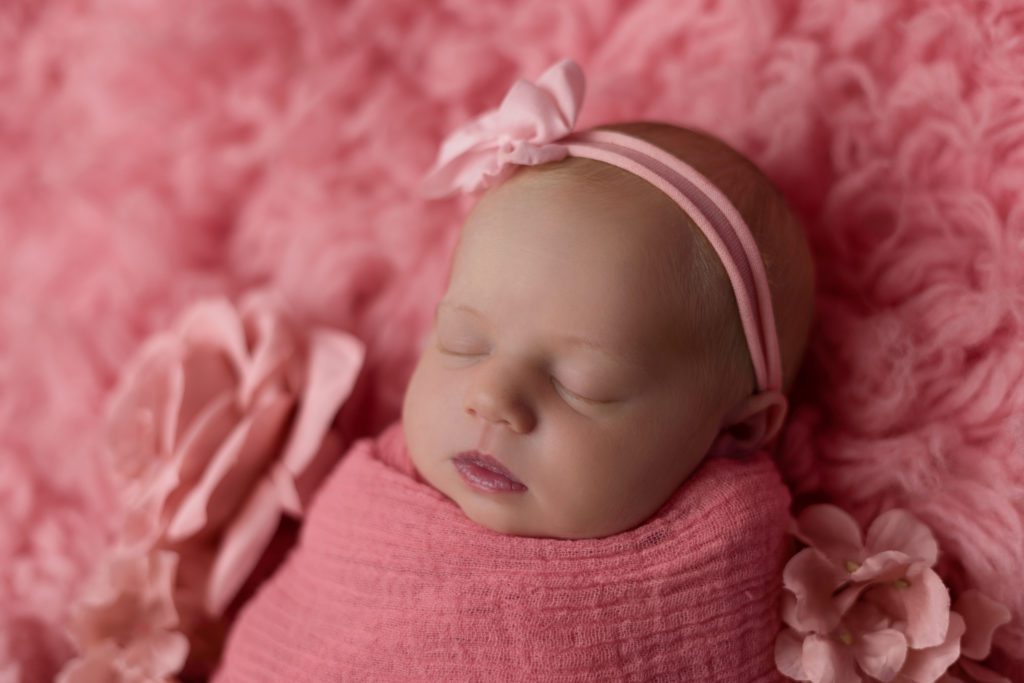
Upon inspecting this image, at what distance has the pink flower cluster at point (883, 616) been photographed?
857 millimetres

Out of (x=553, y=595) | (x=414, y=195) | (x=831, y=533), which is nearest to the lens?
(x=553, y=595)

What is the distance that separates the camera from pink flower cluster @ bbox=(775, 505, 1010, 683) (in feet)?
2.81

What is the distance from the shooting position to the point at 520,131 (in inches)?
37.4

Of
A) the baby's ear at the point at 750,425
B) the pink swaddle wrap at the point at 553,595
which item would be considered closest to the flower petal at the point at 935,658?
the pink swaddle wrap at the point at 553,595

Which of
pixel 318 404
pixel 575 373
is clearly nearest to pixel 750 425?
pixel 575 373

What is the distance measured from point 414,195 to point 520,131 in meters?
0.28

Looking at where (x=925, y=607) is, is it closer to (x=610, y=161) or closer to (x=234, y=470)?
(x=610, y=161)

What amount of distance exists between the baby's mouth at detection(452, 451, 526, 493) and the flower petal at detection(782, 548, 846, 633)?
247 millimetres

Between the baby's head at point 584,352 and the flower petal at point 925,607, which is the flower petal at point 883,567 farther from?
the baby's head at point 584,352

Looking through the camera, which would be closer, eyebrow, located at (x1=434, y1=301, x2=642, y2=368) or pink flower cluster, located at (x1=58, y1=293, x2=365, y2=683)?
eyebrow, located at (x1=434, y1=301, x2=642, y2=368)

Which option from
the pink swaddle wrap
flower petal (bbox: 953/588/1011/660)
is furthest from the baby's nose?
flower petal (bbox: 953/588/1011/660)

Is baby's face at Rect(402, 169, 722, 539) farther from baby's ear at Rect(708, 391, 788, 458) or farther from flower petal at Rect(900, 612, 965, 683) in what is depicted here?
flower petal at Rect(900, 612, 965, 683)

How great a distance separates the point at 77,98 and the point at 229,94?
9.4 inches

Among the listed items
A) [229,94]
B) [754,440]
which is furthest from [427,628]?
Answer: [229,94]
